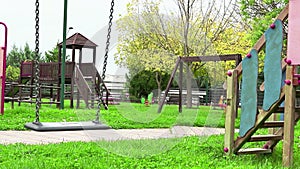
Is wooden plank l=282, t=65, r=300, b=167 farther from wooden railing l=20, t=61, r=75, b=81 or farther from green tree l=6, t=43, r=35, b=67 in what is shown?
green tree l=6, t=43, r=35, b=67

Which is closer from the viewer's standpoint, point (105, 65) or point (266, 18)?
point (105, 65)

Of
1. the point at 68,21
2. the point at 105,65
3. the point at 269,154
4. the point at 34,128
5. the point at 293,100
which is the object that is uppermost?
the point at 68,21

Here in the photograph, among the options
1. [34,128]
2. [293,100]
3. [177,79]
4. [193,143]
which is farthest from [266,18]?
[34,128]

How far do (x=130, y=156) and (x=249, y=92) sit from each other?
143cm

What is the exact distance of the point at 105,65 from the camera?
15.4ft

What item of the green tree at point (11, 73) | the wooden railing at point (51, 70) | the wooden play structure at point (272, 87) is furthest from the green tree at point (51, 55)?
the wooden play structure at point (272, 87)

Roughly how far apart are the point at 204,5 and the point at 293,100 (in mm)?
15134

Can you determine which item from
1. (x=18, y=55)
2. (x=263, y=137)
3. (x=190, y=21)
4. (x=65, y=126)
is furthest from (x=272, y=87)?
(x=18, y=55)

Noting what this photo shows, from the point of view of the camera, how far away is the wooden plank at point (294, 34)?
450 cm

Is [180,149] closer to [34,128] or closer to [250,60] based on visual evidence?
[250,60]

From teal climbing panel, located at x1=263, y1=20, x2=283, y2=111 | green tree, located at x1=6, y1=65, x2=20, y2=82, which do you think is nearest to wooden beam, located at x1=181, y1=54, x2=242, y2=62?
teal climbing panel, located at x1=263, y1=20, x2=283, y2=111

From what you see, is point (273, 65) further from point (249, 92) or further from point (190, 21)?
point (190, 21)

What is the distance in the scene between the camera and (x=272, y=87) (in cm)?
482

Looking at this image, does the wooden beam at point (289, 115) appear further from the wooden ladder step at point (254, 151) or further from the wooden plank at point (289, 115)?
the wooden ladder step at point (254, 151)
